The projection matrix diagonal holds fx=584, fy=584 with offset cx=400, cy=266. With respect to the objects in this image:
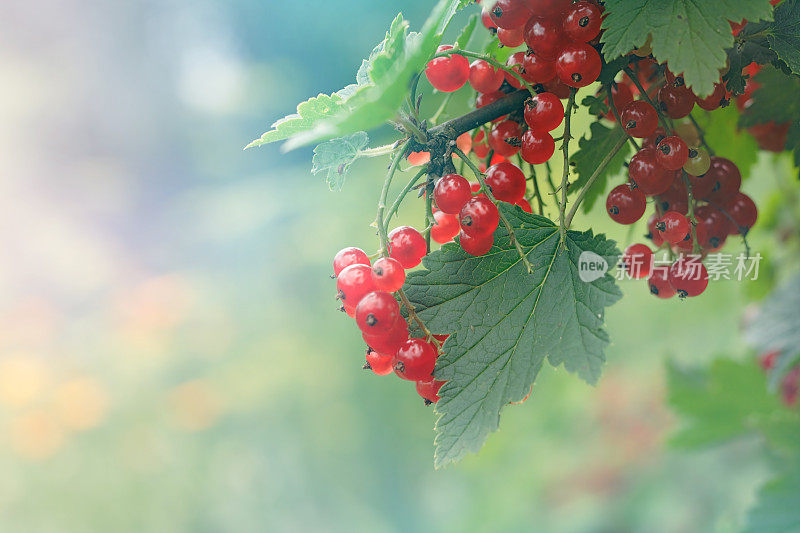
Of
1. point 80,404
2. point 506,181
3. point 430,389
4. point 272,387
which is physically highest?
point 80,404

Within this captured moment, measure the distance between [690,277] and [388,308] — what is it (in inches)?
10.2

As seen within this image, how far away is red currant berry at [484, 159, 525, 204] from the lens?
1.45 ft

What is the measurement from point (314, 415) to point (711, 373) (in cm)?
177

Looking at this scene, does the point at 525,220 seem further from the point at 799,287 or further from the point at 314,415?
the point at 314,415

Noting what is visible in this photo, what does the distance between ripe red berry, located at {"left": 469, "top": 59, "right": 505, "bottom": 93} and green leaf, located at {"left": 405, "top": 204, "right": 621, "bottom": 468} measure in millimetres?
109

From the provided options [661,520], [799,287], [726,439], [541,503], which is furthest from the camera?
[541,503]

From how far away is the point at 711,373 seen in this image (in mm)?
1051

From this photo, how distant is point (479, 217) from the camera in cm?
38

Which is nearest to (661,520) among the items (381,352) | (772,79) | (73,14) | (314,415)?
(314,415)

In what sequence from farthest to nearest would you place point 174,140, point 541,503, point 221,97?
point 174,140 < point 221,97 < point 541,503

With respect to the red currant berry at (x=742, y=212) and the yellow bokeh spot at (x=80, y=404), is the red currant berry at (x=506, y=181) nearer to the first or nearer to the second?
the red currant berry at (x=742, y=212)

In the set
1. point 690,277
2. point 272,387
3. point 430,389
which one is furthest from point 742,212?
point 272,387

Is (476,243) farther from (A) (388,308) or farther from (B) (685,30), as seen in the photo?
(B) (685,30)

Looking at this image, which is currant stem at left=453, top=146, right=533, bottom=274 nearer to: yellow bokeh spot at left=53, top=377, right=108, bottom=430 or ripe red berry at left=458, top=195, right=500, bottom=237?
ripe red berry at left=458, top=195, right=500, bottom=237
